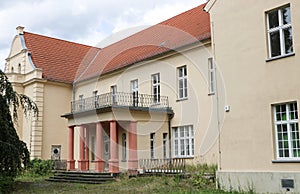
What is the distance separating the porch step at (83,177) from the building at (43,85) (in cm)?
575

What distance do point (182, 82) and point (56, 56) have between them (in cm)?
1455

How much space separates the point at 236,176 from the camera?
13.1m

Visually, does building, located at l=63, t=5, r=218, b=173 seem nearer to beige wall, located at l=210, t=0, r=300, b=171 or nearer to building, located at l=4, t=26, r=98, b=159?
beige wall, located at l=210, t=0, r=300, b=171

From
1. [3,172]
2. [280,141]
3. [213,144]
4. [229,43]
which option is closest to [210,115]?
[213,144]

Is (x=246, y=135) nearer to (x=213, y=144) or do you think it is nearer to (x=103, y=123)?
(x=213, y=144)

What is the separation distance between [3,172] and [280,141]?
11.2 m

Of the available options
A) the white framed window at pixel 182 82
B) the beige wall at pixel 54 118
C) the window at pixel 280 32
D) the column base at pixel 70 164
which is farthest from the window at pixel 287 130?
the beige wall at pixel 54 118

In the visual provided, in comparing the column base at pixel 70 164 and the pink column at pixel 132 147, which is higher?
the pink column at pixel 132 147

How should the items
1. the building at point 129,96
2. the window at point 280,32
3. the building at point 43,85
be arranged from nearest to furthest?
the window at point 280,32 < the building at point 129,96 < the building at point 43,85

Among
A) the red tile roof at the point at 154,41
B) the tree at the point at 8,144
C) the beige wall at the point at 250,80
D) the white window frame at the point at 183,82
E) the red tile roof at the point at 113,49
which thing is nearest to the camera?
the beige wall at the point at 250,80

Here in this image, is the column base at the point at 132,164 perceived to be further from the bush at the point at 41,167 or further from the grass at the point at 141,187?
the bush at the point at 41,167

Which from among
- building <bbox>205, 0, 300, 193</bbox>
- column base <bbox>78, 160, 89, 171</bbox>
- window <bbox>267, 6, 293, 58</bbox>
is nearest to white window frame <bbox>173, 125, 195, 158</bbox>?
building <bbox>205, 0, 300, 193</bbox>

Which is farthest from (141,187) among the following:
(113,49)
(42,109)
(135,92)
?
(113,49)

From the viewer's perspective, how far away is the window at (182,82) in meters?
19.9
